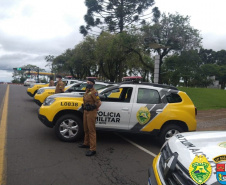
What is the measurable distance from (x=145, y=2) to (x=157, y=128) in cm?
2357

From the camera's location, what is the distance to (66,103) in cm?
551

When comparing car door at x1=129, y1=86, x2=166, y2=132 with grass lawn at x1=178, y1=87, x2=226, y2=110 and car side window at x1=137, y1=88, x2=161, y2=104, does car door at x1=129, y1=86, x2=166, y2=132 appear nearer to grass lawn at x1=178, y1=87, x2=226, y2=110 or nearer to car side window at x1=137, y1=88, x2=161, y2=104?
car side window at x1=137, y1=88, x2=161, y2=104

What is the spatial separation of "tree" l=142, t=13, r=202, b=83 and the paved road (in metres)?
12.7

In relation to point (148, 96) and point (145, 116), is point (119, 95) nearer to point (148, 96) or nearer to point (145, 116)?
point (148, 96)

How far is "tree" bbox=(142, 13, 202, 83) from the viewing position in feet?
55.6

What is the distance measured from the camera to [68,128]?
5.48m

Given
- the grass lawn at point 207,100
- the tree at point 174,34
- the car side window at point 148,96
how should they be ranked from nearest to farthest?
the car side window at point 148,96
the grass lawn at point 207,100
the tree at point 174,34

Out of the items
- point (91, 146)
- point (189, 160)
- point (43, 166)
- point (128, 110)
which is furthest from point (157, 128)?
point (189, 160)

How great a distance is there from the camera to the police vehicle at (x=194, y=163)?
71.5 inches

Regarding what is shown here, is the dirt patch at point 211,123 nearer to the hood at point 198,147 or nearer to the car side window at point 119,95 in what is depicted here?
the car side window at point 119,95

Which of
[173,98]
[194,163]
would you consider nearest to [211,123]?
[173,98]

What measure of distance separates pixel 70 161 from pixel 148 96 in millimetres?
2582

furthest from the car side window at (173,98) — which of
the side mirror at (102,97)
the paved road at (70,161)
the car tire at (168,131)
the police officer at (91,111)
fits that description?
the police officer at (91,111)

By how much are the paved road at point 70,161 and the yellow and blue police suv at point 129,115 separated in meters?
0.44
